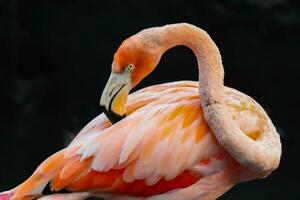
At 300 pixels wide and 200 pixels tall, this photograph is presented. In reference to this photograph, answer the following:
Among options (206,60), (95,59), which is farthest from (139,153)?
(95,59)

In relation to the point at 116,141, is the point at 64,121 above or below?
below

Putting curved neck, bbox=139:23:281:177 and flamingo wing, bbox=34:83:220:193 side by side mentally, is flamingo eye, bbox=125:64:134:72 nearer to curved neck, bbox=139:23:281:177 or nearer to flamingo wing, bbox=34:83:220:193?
curved neck, bbox=139:23:281:177

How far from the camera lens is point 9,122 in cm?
576

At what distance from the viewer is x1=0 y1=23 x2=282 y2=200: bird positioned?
8.12 feet

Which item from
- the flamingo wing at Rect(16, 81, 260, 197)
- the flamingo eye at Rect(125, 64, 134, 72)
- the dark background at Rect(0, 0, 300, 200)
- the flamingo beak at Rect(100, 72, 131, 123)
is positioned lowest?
the dark background at Rect(0, 0, 300, 200)

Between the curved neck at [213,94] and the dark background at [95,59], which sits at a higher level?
the curved neck at [213,94]

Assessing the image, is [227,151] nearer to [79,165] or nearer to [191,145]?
[191,145]

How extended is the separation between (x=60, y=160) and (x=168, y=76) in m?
3.93

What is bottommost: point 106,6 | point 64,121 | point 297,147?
point 297,147

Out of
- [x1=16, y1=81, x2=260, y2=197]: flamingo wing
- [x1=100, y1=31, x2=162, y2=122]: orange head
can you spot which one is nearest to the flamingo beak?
[x1=100, y1=31, x2=162, y2=122]: orange head

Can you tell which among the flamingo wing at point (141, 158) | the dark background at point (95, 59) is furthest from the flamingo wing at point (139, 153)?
the dark background at point (95, 59)

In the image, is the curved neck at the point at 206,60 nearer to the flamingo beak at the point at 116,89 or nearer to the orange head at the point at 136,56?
the orange head at the point at 136,56

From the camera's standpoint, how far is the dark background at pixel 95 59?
5.48 metres

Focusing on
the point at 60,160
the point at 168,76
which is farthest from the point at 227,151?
the point at 168,76
